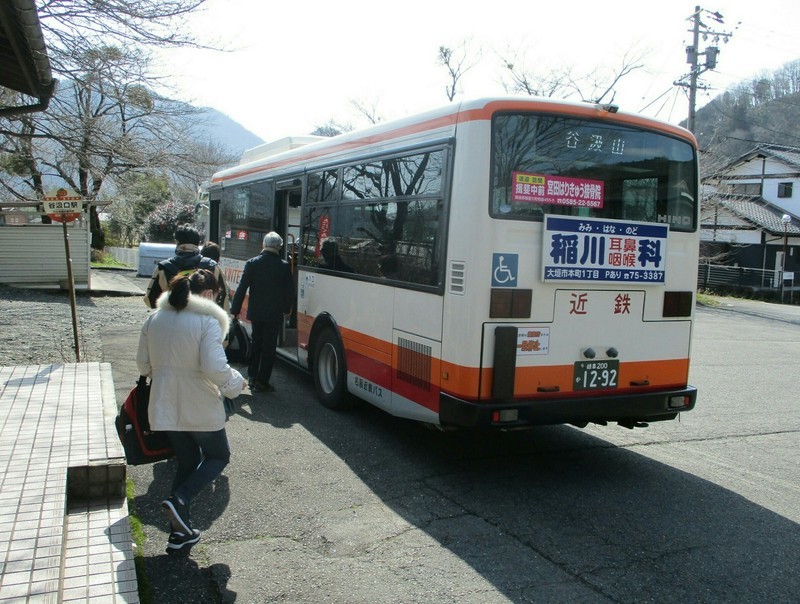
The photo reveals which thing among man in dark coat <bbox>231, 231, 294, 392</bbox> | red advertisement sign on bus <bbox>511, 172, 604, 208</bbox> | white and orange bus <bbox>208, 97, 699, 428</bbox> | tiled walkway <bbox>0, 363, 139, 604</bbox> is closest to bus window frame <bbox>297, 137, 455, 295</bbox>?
white and orange bus <bbox>208, 97, 699, 428</bbox>

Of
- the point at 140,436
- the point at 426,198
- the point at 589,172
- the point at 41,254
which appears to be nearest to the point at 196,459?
the point at 140,436

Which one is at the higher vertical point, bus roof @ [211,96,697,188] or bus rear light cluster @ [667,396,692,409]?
bus roof @ [211,96,697,188]

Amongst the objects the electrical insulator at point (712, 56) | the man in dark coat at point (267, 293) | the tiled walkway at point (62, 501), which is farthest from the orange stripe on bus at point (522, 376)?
the electrical insulator at point (712, 56)

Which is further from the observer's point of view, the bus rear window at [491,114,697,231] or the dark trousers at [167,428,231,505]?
the bus rear window at [491,114,697,231]

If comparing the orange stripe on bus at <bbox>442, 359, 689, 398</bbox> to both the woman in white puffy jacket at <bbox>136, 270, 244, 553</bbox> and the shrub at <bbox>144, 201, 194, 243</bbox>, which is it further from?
the shrub at <bbox>144, 201, 194, 243</bbox>

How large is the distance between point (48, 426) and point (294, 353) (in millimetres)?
3435

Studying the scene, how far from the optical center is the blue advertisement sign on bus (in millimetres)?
5121

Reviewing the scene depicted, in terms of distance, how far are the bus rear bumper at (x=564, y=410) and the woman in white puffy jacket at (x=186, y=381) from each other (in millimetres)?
1751

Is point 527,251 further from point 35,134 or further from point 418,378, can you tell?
point 35,134

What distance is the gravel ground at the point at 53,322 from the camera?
31.9 feet

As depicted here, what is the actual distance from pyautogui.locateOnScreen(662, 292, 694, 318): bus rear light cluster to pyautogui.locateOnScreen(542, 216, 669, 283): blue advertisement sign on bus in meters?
0.21

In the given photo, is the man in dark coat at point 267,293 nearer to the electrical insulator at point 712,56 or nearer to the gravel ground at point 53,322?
the gravel ground at point 53,322

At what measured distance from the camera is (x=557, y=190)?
5203mm

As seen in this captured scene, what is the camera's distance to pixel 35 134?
12281mm
